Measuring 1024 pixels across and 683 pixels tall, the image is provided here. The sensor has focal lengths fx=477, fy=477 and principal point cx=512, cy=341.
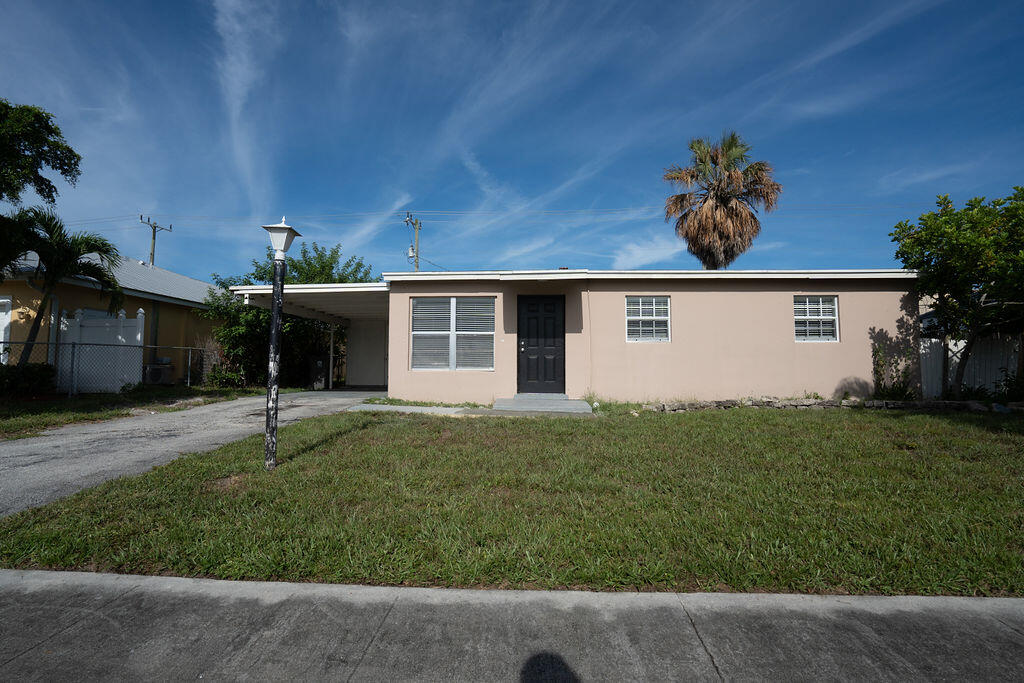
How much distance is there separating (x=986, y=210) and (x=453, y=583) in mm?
11339

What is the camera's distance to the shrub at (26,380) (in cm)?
983

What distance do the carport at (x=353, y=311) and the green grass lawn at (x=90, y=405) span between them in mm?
2681

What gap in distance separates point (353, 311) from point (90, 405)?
6413 mm

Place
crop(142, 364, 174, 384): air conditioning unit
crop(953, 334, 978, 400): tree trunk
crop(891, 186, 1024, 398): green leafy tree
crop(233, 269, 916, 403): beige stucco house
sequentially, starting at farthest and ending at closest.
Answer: crop(142, 364, 174, 384): air conditioning unit < crop(233, 269, 916, 403): beige stucco house < crop(953, 334, 978, 400): tree trunk < crop(891, 186, 1024, 398): green leafy tree

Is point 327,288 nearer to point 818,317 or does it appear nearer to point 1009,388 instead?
point 818,317

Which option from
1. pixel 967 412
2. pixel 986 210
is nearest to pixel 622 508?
pixel 967 412

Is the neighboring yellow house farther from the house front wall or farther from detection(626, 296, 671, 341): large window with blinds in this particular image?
detection(626, 296, 671, 341): large window with blinds

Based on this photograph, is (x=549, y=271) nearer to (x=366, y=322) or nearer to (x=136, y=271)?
(x=366, y=322)

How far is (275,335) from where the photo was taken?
16.5 feet

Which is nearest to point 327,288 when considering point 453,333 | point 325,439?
point 453,333

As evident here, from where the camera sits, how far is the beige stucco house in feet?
33.6

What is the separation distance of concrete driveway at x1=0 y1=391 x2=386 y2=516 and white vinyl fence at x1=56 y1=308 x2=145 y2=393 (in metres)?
4.44

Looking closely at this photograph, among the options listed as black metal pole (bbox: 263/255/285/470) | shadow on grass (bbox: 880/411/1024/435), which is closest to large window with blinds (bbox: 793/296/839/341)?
shadow on grass (bbox: 880/411/1024/435)

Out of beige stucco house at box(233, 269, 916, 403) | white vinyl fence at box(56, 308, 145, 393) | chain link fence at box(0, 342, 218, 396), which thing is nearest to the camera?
beige stucco house at box(233, 269, 916, 403)
